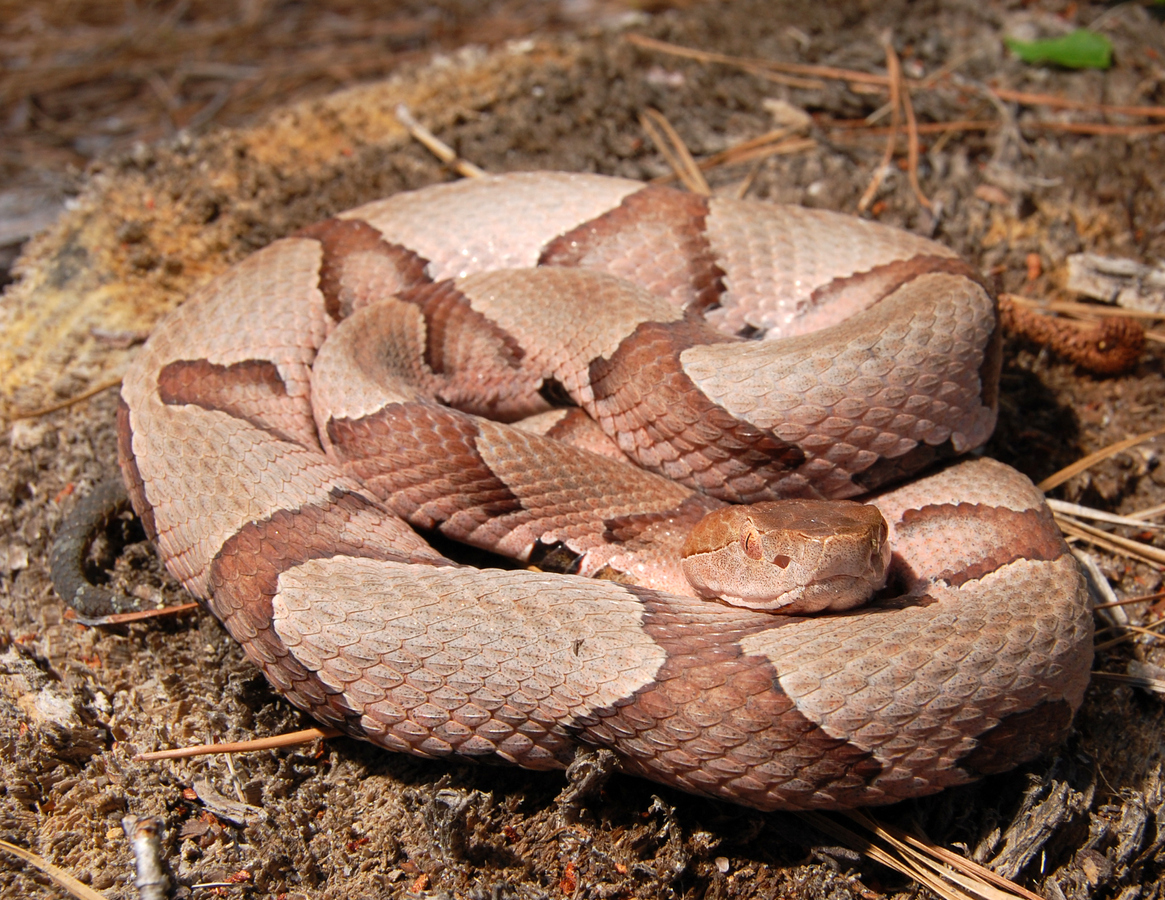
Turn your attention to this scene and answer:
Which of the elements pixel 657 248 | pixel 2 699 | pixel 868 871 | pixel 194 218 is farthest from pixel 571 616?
pixel 194 218

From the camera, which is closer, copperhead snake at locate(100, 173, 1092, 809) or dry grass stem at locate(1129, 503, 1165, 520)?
copperhead snake at locate(100, 173, 1092, 809)

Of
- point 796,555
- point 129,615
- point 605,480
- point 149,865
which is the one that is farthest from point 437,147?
point 149,865

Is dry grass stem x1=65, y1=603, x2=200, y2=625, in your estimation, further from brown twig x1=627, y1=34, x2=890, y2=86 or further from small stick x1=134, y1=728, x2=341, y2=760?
brown twig x1=627, y1=34, x2=890, y2=86

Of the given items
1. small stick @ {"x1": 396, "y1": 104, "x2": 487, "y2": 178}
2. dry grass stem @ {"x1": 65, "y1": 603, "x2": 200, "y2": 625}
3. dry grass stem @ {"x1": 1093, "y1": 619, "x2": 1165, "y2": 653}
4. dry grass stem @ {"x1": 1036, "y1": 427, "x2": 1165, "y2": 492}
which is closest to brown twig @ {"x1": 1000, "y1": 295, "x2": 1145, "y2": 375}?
dry grass stem @ {"x1": 1036, "y1": 427, "x2": 1165, "y2": 492}

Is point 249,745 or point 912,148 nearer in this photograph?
point 249,745

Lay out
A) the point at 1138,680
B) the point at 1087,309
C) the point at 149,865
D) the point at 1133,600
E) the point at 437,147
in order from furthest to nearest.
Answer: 1. the point at 437,147
2. the point at 1087,309
3. the point at 1133,600
4. the point at 1138,680
5. the point at 149,865

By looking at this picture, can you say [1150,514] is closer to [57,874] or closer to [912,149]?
[912,149]

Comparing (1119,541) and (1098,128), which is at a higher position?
(1098,128)

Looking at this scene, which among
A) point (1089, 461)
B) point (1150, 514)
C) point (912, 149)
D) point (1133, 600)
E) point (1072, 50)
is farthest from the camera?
point (1072, 50)
